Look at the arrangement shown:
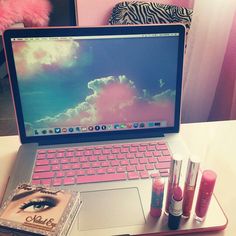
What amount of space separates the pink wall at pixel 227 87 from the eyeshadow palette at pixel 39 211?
99 cm

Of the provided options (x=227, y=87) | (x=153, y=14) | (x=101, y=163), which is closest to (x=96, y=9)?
(x=153, y=14)

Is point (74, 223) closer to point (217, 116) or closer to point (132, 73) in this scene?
point (132, 73)

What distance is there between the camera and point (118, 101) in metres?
0.77

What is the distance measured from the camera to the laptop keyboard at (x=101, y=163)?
2.30 ft

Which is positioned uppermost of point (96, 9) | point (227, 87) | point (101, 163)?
point (96, 9)

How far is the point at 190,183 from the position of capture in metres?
0.59

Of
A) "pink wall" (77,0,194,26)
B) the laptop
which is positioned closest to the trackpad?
the laptop

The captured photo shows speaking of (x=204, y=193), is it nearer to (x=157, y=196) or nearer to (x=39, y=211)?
(x=157, y=196)

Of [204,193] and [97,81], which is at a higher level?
[97,81]

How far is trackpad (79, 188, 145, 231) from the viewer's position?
601 mm

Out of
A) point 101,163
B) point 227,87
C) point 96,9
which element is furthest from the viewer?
point 96,9

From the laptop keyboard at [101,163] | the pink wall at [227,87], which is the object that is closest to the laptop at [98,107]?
the laptop keyboard at [101,163]

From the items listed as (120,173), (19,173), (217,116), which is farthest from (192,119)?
A: (19,173)

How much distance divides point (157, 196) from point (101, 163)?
0.61ft
